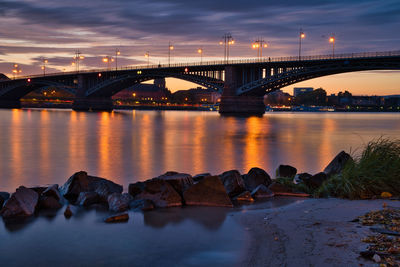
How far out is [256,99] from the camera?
95250 mm

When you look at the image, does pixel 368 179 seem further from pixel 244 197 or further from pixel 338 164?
pixel 244 197

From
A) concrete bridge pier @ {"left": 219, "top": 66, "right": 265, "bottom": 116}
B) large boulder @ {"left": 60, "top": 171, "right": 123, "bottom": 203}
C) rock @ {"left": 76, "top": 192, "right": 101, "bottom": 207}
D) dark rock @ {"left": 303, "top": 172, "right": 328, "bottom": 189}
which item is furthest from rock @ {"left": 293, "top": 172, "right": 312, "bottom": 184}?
concrete bridge pier @ {"left": 219, "top": 66, "right": 265, "bottom": 116}

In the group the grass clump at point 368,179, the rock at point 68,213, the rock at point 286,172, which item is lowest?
the rock at point 68,213

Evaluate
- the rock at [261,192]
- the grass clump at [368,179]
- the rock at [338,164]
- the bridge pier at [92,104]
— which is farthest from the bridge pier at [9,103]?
the grass clump at [368,179]

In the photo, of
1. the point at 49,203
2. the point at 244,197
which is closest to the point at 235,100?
the point at 244,197

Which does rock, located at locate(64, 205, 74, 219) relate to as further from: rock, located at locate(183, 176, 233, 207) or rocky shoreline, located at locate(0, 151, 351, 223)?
rock, located at locate(183, 176, 233, 207)

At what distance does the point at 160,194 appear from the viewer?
9258 mm

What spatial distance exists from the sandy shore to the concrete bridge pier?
80.9 metres

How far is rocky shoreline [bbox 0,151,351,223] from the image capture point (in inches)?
330

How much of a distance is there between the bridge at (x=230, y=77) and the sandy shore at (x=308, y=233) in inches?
2640

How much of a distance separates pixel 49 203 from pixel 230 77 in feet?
269

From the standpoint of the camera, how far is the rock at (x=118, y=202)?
873 cm

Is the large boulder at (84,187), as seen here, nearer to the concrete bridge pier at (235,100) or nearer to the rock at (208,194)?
the rock at (208,194)

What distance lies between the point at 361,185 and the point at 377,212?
2133 mm
